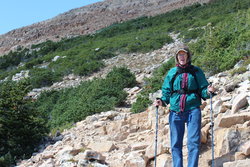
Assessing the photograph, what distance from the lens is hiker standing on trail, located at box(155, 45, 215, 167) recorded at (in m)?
3.95

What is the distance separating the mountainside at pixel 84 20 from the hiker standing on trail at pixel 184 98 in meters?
34.5

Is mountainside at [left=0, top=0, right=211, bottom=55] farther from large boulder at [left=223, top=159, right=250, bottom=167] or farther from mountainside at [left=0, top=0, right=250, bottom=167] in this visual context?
large boulder at [left=223, top=159, right=250, bottom=167]

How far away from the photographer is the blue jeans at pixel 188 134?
3808 mm

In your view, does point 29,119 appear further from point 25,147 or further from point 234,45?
point 234,45

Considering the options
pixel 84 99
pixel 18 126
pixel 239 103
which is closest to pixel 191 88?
pixel 239 103

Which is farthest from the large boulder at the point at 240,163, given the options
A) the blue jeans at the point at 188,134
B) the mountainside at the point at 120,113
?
the blue jeans at the point at 188,134

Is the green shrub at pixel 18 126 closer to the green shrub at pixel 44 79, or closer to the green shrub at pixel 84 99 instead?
the green shrub at pixel 84 99

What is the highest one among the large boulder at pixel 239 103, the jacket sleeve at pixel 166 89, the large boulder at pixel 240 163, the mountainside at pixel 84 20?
the mountainside at pixel 84 20

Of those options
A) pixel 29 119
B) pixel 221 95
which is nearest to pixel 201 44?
pixel 221 95

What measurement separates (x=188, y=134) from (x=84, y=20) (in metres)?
40.2

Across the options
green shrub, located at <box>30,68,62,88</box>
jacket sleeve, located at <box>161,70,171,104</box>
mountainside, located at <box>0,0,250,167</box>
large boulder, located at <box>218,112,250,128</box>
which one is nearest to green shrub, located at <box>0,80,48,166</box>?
mountainside, located at <box>0,0,250,167</box>

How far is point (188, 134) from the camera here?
393 centimetres

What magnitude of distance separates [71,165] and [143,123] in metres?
2.42

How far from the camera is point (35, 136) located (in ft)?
28.3
